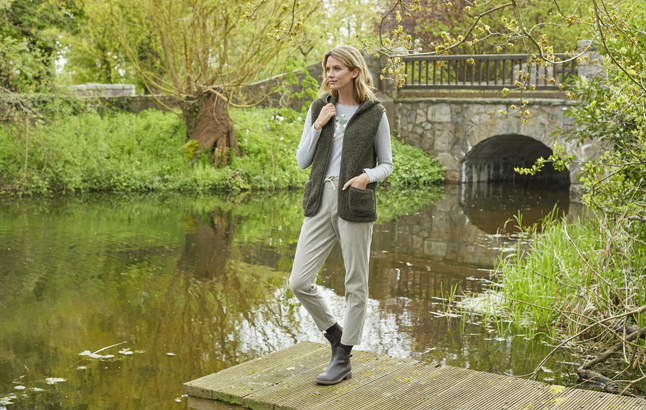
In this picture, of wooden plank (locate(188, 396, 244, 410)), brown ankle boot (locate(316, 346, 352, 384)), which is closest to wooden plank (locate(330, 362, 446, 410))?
brown ankle boot (locate(316, 346, 352, 384))

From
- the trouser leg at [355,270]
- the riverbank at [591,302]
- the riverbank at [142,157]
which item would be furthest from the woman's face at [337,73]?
the riverbank at [142,157]

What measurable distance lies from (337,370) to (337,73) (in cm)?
157

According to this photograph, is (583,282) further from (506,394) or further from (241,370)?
(241,370)

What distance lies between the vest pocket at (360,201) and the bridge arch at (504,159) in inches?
569

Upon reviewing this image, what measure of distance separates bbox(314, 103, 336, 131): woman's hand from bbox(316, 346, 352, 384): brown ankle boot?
1198 mm

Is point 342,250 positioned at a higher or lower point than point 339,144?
lower

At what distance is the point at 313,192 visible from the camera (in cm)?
399

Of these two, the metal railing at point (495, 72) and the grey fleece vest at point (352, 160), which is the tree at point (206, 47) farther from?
the grey fleece vest at point (352, 160)

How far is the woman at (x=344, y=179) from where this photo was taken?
391 centimetres

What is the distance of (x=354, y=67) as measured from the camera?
391cm

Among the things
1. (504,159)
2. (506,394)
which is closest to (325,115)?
(506,394)

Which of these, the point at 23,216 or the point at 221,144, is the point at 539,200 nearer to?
the point at 221,144

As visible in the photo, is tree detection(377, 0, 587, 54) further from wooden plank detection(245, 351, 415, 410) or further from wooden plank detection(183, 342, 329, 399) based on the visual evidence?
wooden plank detection(245, 351, 415, 410)

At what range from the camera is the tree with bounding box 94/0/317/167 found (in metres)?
14.3
